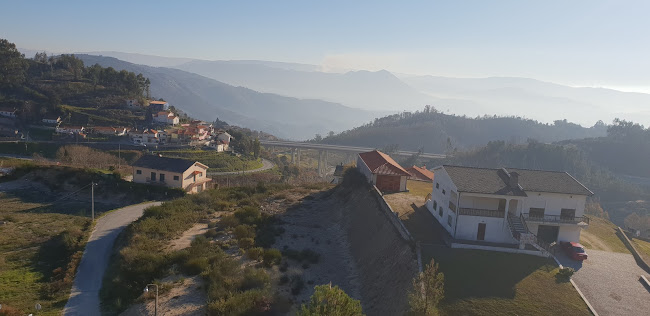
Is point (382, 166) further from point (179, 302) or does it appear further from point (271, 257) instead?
point (179, 302)

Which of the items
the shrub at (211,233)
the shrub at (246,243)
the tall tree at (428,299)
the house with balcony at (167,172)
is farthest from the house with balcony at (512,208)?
the house with balcony at (167,172)

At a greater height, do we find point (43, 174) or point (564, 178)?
point (564, 178)

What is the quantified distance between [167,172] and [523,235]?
37.2 meters

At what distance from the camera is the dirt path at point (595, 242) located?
2535 cm

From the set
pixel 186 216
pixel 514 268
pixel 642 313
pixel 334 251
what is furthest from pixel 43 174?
pixel 642 313

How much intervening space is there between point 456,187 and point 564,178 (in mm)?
7905

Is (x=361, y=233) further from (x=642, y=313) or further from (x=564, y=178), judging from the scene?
(x=642, y=313)

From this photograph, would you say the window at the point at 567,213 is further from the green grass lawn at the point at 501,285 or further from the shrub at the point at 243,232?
the shrub at the point at 243,232

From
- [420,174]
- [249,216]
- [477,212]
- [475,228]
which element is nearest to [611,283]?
[475,228]

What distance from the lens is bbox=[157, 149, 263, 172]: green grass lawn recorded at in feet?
220

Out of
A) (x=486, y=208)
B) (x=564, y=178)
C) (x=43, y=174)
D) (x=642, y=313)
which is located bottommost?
(x=43, y=174)

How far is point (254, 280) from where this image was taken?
66.4ft

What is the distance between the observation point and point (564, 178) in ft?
86.6

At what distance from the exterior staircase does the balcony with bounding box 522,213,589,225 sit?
0.80 meters
